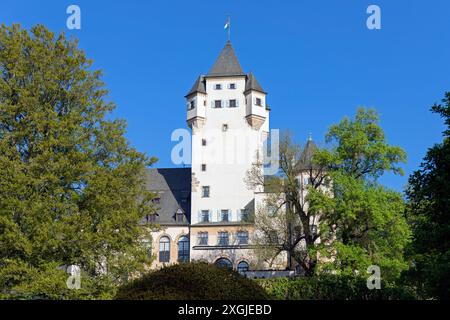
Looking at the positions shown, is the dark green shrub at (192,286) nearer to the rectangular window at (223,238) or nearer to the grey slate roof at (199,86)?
the rectangular window at (223,238)

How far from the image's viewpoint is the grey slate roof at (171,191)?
214ft

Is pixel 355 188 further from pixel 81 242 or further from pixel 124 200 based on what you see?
pixel 81 242

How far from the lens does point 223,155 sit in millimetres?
64250

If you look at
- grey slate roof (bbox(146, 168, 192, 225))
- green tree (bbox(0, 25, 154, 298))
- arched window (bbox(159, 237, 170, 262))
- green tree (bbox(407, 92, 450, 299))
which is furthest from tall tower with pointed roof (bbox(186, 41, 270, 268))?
green tree (bbox(407, 92, 450, 299))

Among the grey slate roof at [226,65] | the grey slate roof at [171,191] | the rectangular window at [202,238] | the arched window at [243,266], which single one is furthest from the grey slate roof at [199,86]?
the arched window at [243,266]

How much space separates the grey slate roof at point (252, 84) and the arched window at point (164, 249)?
18185 mm

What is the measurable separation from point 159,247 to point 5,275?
36832 mm

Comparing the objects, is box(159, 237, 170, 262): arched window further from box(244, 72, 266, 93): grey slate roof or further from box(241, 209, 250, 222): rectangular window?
box(244, 72, 266, 93): grey slate roof

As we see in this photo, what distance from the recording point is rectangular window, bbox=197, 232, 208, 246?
205 feet

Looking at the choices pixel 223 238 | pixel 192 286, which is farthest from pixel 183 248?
pixel 192 286

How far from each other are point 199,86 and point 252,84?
5.74 meters

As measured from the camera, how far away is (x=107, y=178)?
30.1 m


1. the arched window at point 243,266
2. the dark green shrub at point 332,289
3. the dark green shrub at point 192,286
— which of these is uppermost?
the arched window at point 243,266
